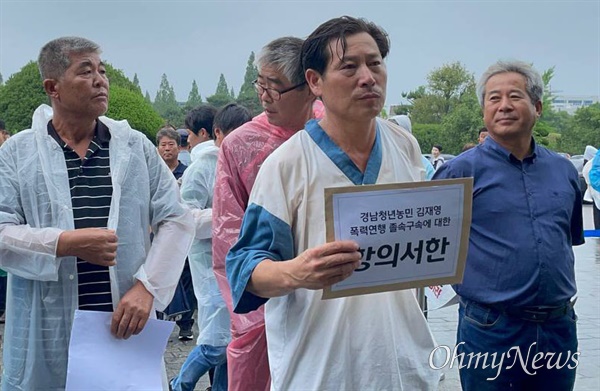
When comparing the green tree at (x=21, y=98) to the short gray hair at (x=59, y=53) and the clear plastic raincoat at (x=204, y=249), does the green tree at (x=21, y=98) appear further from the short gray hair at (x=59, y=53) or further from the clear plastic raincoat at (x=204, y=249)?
the short gray hair at (x=59, y=53)

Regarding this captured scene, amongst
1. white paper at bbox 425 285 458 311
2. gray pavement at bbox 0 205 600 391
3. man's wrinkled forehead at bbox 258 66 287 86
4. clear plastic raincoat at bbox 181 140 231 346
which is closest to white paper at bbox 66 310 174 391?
man's wrinkled forehead at bbox 258 66 287 86

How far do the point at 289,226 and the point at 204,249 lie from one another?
9.53 feet

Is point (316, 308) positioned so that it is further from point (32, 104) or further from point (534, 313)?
point (32, 104)

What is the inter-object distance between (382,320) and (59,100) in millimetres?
1442

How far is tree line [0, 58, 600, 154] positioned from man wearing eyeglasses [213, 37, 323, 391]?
0.37 feet

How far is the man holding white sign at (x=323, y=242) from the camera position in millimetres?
2037

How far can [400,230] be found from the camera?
1.92m

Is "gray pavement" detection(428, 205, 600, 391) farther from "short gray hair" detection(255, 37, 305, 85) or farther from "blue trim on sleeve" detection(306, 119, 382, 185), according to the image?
"blue trim on sleeve" detection(306, 119, 382, 185)

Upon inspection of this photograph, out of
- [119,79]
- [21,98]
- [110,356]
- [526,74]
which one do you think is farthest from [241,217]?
[119,79]

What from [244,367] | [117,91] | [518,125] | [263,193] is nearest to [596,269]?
[518,125]

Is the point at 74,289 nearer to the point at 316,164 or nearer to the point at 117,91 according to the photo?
the point at 316,164

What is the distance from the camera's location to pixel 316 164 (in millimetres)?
2098

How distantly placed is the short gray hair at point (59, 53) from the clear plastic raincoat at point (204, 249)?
1904 mm

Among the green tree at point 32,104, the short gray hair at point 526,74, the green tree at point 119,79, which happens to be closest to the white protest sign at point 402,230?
the short gray hair at point 526,74
